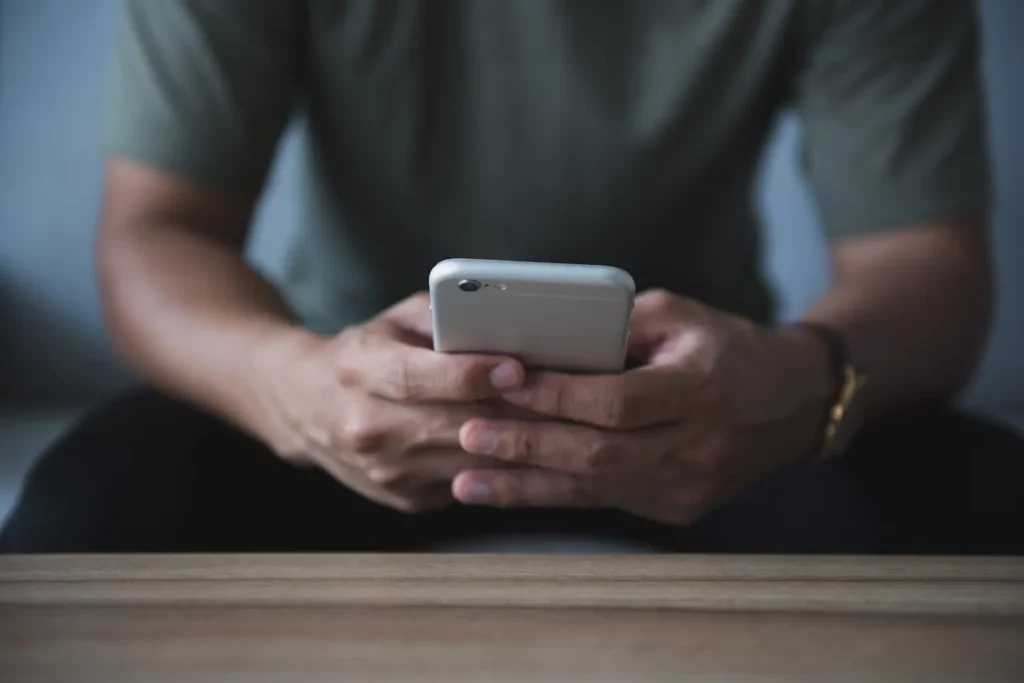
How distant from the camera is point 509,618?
1.25 feet

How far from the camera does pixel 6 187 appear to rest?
104 cm

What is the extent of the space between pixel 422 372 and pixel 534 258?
0.35 m

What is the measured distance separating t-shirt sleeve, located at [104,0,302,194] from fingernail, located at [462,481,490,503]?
0.36 meters

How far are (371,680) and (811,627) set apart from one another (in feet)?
0.63

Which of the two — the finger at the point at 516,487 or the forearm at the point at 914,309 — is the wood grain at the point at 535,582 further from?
the forearm at the point at 914,309

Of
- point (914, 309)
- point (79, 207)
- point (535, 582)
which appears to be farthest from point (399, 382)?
point (79, 207)

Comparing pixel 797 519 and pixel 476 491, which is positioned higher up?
pixel 476 491

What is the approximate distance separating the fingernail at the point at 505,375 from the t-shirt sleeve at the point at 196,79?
0.36m

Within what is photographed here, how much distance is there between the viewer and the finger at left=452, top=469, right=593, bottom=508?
0.49 m

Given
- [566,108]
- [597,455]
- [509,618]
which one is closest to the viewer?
[509,618]

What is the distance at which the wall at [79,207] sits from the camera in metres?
1.02

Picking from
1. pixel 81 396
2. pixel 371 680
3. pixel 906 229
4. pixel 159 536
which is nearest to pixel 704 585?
pixel 371 680

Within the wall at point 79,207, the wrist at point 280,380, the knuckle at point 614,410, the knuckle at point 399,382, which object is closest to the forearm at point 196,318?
the wrist at point 280,380

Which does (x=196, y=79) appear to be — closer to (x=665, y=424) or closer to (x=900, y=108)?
(x=665, y=424)
